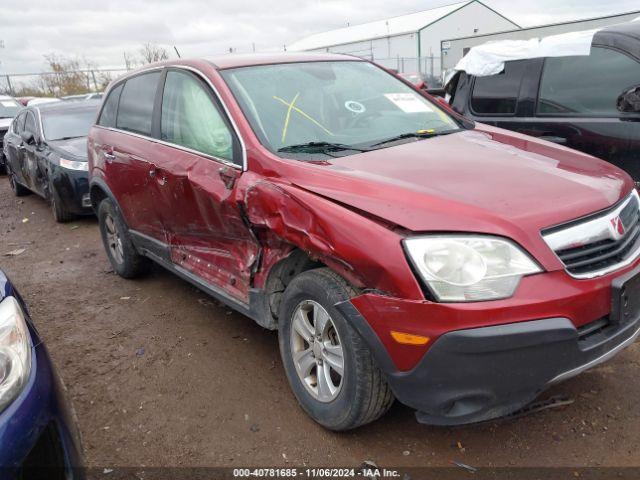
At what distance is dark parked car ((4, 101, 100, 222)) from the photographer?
7.17 m

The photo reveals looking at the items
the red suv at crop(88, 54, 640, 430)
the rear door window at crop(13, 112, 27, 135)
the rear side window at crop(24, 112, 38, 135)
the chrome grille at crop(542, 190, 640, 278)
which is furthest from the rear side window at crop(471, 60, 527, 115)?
the rear door window at crop(13, 112, 27, 135)

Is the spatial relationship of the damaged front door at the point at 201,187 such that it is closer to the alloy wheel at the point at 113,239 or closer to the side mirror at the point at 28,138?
the alloy wheel at the point at 113,239

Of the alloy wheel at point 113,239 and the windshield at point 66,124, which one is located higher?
the windshield at point 66,124

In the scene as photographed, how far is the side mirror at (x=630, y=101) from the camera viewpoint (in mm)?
3943

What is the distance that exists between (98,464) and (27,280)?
11.1 feet

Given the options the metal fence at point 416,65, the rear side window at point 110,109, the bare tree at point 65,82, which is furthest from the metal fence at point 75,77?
the rear side window at point 110,109

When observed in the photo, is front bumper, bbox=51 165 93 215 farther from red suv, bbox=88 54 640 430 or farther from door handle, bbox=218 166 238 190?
door handle, bbox=218 166 238 190

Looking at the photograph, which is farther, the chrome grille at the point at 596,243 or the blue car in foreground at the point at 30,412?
the chrome grille at the point at 596,243

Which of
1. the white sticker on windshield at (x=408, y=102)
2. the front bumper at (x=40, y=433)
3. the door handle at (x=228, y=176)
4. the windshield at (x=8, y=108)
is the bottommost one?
the windshield at (x=8, y=108)

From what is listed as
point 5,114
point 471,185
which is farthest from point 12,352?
point 5,114

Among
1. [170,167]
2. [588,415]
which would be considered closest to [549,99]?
[588,415]

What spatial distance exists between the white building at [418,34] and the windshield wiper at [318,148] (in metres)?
31.1

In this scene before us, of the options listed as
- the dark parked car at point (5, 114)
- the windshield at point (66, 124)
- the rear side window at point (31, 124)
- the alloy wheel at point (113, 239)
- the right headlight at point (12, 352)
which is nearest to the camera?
the right headlight at point (12, 352)

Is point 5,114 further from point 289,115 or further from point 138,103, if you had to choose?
point 289,115
